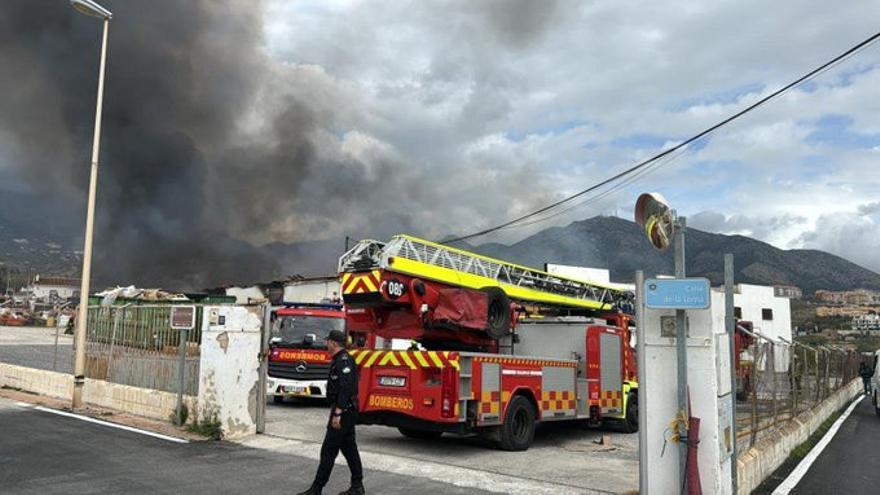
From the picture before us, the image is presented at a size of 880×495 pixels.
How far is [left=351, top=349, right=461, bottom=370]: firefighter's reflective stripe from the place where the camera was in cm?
832

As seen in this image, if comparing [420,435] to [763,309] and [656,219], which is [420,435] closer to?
[656,219]

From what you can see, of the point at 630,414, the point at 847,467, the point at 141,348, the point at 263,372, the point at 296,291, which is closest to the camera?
the point at 847,467

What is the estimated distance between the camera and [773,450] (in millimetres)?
8055

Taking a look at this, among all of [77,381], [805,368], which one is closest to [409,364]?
[77,381]

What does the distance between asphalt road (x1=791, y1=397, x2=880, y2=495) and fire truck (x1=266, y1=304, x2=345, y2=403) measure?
8440 mm

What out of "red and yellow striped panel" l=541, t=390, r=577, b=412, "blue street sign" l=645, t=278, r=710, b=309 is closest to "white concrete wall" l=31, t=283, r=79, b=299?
"red and yellow striped panel" l=541, t=390, r=577, b=412

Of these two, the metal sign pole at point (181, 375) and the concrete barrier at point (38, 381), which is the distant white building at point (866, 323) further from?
the metal sign pole at point (181, 375)

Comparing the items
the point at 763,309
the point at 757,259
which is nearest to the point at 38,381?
the point at 763,309

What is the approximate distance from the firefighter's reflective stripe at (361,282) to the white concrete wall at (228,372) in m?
1.54

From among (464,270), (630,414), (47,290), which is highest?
(47,290)

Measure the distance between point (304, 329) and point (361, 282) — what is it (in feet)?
18.0

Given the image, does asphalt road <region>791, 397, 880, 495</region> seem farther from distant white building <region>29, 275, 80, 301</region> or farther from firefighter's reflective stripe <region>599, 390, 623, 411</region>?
distant white building <region>29, 275, 80, 301</region>

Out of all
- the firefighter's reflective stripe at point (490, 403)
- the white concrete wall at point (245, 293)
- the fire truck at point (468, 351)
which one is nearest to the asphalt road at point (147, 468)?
the fire truck at point (468, 351)

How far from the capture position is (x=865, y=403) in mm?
22734
